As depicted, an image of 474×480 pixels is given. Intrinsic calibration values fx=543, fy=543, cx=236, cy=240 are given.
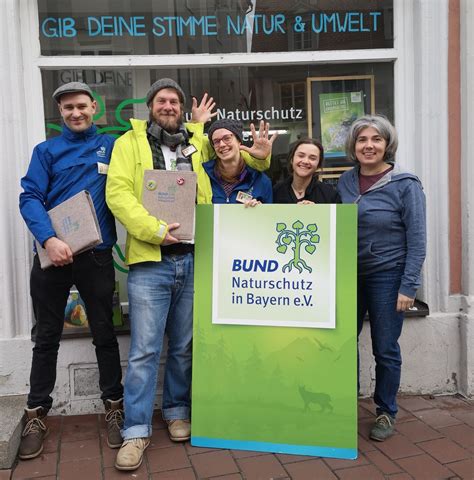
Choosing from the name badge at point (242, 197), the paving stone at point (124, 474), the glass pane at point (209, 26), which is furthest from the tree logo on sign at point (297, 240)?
the glass pane at point (209, 26)

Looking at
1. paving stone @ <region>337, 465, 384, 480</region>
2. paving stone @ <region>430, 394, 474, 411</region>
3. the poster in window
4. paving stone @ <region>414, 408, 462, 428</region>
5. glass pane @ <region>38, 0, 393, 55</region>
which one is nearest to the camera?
paving stone @ <region>337, 465, 384, 480</region>

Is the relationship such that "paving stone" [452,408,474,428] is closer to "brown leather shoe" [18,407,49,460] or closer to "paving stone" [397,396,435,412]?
"paving stone" [397,396,435,412]

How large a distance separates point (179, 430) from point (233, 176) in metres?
1.57

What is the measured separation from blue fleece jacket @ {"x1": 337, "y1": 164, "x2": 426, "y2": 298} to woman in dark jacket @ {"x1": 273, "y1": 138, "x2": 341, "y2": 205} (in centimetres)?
17

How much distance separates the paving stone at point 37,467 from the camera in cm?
296

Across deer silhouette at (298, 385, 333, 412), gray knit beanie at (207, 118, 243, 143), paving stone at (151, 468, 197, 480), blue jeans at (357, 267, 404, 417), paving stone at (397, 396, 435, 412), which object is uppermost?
gray knit beanie at (207, 118, 243, 143)

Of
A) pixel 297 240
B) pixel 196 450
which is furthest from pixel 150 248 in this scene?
pixel 196 450

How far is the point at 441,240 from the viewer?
3.91 meters

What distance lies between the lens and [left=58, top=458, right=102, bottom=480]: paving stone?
2.93 m

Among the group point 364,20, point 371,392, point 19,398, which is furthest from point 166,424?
point 364,20

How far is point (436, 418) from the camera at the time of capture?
3576 mm

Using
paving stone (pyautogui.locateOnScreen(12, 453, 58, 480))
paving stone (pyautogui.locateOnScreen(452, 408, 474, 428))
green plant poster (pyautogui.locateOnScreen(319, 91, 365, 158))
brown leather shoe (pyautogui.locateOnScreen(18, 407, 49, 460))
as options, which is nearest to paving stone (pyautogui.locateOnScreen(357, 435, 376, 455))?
paving stone (pyautogui.locateOnScreen(452, 408, 474, 428))

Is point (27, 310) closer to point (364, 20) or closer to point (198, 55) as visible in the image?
point (198, 55)

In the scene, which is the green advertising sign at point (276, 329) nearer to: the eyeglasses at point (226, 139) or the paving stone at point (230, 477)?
the paving stone at point (230, 477)
